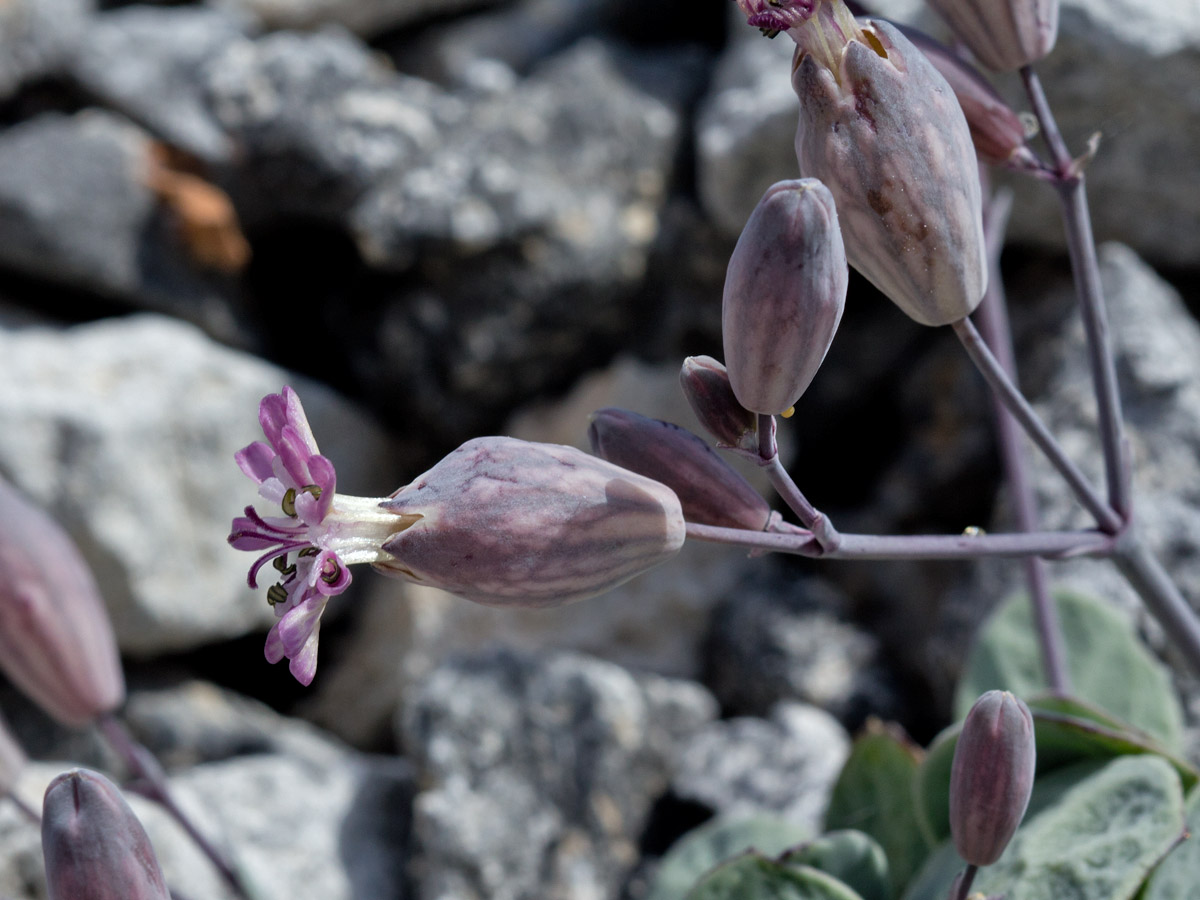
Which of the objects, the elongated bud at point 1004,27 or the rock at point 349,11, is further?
the rock at point 349,11

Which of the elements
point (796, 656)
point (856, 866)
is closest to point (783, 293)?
point (856, 866)

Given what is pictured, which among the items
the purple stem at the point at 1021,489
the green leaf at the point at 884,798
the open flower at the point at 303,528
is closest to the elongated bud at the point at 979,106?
the purple stem at the point at 1021,489

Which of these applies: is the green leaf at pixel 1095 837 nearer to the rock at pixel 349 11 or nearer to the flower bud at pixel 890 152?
the flower bud at pixel 890 152

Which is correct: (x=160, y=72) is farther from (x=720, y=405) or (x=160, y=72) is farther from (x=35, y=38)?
(x=720, y=405)

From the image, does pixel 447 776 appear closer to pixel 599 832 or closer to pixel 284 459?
pixel 599 832

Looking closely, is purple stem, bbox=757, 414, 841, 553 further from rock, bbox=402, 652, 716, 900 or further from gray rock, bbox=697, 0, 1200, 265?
gray rock, bbox=697, 0, 1200, 265

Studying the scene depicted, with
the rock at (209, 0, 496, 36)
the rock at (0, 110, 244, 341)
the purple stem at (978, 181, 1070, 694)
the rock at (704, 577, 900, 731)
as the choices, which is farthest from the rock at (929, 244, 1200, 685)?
the rock at (209, 0, 496, 36)

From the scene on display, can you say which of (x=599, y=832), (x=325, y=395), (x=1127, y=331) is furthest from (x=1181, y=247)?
(x=325, y=395)
